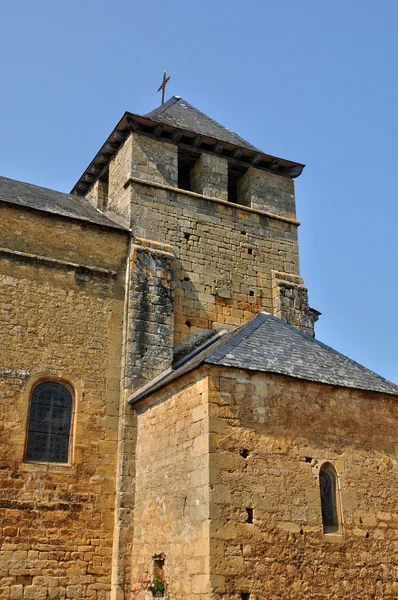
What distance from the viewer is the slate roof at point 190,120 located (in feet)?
44.7

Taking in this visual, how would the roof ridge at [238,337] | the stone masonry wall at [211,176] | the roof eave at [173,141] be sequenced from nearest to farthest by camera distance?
the roof ridge at [238,337] → the roof eave at [173,141] → the stone masonry wall at [211,176]

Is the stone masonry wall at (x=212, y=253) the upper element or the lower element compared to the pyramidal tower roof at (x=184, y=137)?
lower

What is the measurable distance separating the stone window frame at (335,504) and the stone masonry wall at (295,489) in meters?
0.05

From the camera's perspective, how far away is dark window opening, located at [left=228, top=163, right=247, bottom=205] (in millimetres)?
14031

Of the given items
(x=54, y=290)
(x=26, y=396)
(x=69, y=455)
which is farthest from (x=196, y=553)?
(x=54, y=290)

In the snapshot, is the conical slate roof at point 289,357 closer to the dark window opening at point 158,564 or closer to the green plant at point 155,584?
the dark window opening at point 158,564

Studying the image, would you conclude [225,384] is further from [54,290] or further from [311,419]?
[54,290]

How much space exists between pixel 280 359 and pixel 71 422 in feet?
11.8

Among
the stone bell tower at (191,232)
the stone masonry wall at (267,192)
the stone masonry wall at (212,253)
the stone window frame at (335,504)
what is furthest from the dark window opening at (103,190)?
the stone window frame at (335,504)

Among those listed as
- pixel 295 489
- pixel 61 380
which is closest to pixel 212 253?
pixel 61 380

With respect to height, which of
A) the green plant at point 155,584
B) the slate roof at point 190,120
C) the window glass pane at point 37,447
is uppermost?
the slate roof at point 190,120

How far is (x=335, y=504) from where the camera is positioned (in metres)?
8.85

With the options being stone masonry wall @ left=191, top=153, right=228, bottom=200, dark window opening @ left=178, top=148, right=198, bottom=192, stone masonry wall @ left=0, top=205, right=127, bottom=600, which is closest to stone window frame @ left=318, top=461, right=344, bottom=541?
stone masonry wall @ left=0, top=205, right=127, bottom=600

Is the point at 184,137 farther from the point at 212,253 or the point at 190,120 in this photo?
the point at 212,253
